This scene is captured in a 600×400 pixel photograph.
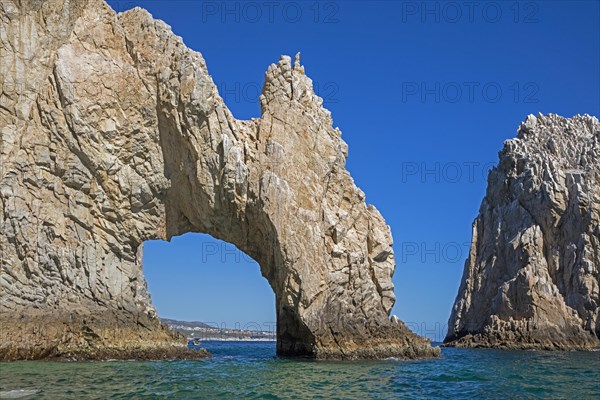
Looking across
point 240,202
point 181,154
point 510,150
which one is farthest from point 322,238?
point 510,150

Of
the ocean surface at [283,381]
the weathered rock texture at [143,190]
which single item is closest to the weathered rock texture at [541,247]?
the weathered rock texture at [143,190]

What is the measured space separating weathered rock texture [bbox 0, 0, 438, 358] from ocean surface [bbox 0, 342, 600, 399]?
154 inches

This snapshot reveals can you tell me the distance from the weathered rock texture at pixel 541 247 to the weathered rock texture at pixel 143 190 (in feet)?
76.0

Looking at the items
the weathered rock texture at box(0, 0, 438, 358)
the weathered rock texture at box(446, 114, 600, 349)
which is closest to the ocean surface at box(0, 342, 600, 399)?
the weathered rock texture at box(0, 0, 438, 358)

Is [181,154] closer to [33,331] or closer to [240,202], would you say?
[240,202]

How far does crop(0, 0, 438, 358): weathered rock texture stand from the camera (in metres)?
28.7

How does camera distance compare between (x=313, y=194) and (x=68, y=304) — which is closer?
(x=68, y=304)

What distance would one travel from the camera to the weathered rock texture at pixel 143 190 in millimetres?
28672

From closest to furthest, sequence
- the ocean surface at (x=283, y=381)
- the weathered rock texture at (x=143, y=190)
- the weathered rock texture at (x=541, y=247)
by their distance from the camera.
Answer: the ocean surface at (x=283, y=381), the weathered rock texture at (x=143, y=190), the weathered rock texture at (x=541, y=247)

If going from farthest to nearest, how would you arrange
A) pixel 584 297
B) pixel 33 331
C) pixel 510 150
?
pixel 510 150 < pixel 584 297 < pixel 33 331

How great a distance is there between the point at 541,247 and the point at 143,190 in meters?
39.1

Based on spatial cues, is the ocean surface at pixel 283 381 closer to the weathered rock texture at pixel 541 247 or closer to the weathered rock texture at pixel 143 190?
the weathered rock texture at pixel 143 190

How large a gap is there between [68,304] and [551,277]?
42318 millimetres

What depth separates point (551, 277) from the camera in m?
55.9
